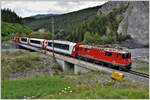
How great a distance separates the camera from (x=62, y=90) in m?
23.6

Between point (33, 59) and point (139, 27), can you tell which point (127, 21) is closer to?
point (139, 27)

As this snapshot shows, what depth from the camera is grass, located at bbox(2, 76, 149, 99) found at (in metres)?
19.5

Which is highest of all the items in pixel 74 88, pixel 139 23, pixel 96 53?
pixel 139 23

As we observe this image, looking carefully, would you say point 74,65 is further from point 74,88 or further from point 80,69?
point 74,88

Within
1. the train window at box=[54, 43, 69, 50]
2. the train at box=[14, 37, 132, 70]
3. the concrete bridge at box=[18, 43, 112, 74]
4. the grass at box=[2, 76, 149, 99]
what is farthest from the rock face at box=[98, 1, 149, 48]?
the grass at box=[2, 76, 149, 99]

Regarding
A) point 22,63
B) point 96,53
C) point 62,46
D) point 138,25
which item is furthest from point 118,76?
point 138,25

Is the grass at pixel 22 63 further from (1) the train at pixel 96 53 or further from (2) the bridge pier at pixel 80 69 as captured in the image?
(2) the bridge pier at pixel 80 69

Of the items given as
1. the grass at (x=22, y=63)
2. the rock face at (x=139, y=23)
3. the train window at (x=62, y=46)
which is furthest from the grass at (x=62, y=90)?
the rock face at (x=139, y=23)

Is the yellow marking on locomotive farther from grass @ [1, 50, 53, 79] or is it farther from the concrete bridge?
grass @ [1, 50, 53, 79]

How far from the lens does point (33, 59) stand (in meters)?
48.7

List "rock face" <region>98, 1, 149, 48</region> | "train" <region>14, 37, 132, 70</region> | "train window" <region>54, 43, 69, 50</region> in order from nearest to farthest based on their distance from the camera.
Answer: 1. "train" <region>14, 37, 132, 70</region>
2. "train window" <region>54, 43, 69, 50</region>
3. "rock face" <region>98, 1, 149, 48</region>

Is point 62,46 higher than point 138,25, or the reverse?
point 138,25

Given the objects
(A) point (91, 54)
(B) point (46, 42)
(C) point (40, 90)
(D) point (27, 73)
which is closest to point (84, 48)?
(A) point (91, 54)

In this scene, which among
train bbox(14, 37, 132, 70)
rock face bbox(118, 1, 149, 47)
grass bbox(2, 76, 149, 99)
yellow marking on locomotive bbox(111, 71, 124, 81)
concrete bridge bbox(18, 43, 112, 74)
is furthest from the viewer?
rock face bbox(118, 1, 149, 47)
